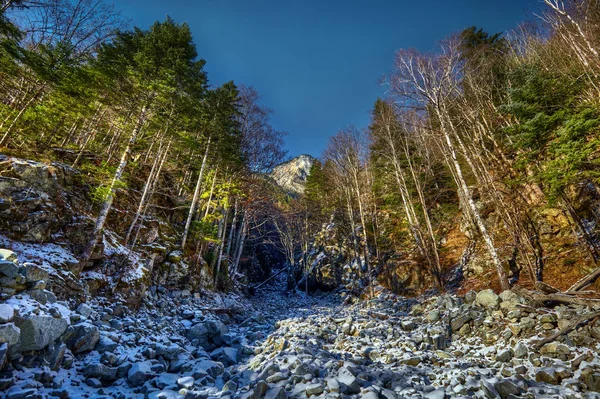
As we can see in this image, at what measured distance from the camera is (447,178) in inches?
852

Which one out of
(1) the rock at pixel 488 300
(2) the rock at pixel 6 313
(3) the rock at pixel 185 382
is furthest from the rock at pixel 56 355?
(1) the rock at pixel 488 300

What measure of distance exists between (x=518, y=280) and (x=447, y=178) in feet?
43.1

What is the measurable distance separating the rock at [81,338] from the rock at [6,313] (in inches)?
48.6

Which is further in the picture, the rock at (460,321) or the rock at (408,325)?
the rock at (408,325)

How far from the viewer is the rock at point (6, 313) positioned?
3.96 m

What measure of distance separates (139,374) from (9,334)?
228cm

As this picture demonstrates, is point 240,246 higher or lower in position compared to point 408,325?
higher

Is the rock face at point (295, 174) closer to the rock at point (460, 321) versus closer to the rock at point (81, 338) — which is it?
the rock at point (460, 321)

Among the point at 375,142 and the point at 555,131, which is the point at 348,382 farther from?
the point at 375,142

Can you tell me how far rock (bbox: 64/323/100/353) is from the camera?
16.5 ft

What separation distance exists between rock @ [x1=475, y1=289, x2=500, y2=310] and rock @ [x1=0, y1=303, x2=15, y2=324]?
11734 millimetres

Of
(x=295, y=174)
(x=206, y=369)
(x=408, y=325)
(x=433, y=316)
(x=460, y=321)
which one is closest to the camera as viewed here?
(x=206, y=369)

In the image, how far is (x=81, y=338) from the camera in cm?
513

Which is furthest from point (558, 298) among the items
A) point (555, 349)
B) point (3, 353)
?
point (3, 353)
